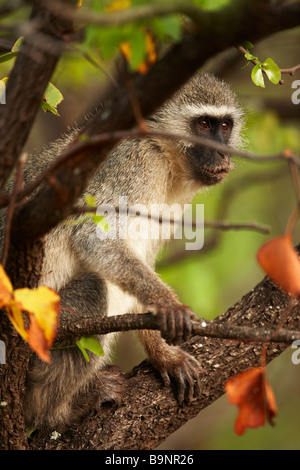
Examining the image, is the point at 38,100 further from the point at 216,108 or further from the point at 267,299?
the point at 216,108

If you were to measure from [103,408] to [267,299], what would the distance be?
1.27 metres

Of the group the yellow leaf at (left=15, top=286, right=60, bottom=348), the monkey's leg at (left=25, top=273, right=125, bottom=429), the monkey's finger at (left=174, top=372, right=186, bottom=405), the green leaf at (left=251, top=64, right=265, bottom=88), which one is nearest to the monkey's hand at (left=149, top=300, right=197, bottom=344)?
the monkey's finger at (left=174, top=372, right=186, bottom=405)

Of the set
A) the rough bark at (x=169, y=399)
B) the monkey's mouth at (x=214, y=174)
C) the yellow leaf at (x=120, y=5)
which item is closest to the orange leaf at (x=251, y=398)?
the rough bark at (x=169, y=399)

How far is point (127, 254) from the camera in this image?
4.22 metres

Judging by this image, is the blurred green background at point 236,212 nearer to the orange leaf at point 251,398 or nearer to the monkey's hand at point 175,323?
the monkey's hand at point 175,323

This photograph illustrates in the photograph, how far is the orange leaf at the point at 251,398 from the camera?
259cm

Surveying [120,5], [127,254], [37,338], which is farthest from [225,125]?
[37,338]

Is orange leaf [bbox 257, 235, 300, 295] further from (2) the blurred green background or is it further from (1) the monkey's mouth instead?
(2) the blurred green background

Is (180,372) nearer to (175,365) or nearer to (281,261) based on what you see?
(175,365)

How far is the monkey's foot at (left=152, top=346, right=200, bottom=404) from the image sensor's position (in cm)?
394

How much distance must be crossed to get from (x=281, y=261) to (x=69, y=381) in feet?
7.61

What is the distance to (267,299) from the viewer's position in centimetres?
400

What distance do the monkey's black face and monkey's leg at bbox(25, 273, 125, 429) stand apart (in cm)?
111

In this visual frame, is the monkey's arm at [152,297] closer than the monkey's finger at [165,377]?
Yes
